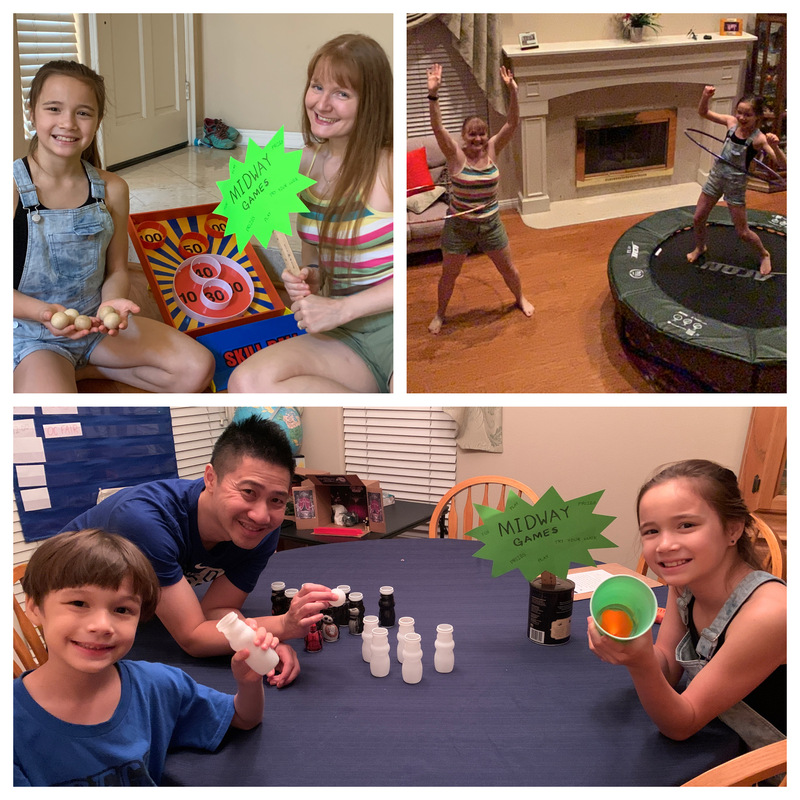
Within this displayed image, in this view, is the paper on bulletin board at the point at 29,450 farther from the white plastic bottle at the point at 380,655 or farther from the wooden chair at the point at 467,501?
the white plastic bottle at the point at 380,655

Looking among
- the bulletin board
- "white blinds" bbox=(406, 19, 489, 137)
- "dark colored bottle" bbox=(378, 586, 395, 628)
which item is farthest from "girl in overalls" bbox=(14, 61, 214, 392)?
the bulletin board

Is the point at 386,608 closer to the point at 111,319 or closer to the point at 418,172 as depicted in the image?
the point at 111,319

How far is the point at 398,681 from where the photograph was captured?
5.15ft

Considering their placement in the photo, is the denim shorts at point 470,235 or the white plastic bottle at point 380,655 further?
the denim shorts at point 470,235

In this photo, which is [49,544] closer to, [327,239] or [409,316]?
[327,239]

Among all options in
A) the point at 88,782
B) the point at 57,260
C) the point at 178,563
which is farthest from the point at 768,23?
the point at 88,782

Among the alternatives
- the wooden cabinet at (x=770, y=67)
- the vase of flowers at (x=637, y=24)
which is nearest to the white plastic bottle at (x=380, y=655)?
the wooden cabinet at (x=770, y=67)

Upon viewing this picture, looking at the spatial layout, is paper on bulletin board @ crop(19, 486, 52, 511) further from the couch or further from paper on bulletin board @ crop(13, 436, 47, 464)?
the couch

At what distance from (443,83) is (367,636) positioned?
7.02 feet

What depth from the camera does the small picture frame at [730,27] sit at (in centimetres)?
283

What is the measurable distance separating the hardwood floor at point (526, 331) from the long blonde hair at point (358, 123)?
0.98 metres

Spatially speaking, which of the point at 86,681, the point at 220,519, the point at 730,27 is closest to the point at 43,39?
the point at 220,519

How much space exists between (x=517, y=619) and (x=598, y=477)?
1740 millimetres

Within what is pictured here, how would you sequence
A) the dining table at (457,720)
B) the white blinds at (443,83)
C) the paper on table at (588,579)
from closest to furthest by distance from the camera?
1. the dining table at (457,720)
2. the paper on table at (588,579)
3. the white blinds at (443,83)
